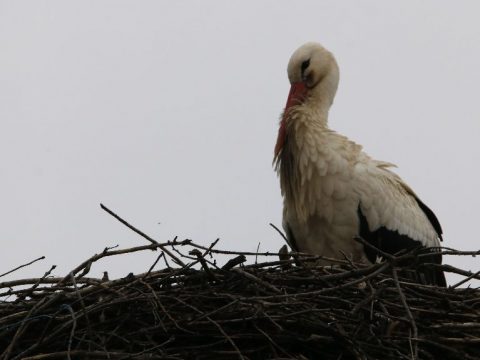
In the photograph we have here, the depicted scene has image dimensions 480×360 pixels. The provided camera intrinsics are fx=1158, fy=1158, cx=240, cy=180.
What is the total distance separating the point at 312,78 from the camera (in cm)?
572

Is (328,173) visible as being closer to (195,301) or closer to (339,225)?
(339,225)

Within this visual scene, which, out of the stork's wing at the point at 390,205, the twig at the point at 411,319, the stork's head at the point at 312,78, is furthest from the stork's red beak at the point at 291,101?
the twig at the point at 411,319

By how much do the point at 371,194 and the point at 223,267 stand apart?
1.29 metres

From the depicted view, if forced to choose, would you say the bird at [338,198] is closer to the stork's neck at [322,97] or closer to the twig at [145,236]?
the stork's neck at [322,97]

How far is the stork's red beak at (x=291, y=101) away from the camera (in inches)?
216

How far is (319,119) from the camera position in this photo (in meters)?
5.54

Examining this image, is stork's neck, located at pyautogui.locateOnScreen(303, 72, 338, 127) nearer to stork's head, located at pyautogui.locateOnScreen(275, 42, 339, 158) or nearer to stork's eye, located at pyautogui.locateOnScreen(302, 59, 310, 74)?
stork's head, located at pyautogui.locateOnScreen(275, 42, 339, 158)

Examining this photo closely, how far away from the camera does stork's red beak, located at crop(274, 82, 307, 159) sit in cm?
548

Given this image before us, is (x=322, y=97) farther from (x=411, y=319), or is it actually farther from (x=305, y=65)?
(x=411, y=319)

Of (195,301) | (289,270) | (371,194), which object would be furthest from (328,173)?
(195,301)

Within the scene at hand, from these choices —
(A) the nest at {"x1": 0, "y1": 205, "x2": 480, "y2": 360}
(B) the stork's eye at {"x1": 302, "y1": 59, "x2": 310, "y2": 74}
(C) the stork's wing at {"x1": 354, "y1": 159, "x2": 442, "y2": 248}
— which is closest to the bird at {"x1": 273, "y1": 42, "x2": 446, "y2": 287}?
(C) the stork's wing at {"x1": 354, "y1": 159, "x2": 442, "y2": 248}

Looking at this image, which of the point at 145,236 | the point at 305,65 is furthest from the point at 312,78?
the point at 145,236

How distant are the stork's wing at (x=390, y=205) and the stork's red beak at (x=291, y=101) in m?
0.44

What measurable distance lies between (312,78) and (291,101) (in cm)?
17
